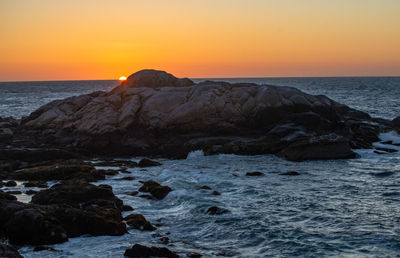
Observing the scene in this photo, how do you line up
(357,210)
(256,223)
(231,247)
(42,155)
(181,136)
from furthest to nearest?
(181,136)
(42,155)
(357,210)
(256,223)
(231,247)

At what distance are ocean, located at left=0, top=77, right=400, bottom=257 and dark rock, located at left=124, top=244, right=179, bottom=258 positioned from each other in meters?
0.53

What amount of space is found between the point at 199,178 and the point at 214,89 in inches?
637

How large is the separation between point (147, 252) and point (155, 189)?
9094 mm

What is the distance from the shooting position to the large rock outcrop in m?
34.4

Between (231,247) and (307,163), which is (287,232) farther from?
(307,163)

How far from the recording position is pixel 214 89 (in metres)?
41.0

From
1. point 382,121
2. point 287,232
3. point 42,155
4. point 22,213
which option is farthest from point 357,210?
point 382,121

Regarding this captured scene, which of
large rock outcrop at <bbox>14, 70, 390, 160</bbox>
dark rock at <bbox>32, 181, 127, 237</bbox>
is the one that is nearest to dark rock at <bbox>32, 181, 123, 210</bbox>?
dark rock at <bbox>32, 181, 127, 237</bbox>

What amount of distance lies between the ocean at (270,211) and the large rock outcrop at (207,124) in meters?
3.86

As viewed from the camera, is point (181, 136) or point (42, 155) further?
point (181, 136)

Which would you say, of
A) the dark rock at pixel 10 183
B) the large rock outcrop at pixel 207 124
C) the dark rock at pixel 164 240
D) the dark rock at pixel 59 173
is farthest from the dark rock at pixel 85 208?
the large rock outcrop at pixel 207 124

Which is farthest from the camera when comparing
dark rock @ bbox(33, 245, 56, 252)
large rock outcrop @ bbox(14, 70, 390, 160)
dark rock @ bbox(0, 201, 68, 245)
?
large rock outcrop @ bbox(14, 70, 390, 160)

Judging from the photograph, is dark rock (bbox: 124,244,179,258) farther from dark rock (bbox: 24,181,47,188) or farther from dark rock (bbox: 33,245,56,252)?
dark rock (bbox: 24,181,47,188)

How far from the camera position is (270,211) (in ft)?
62.4
